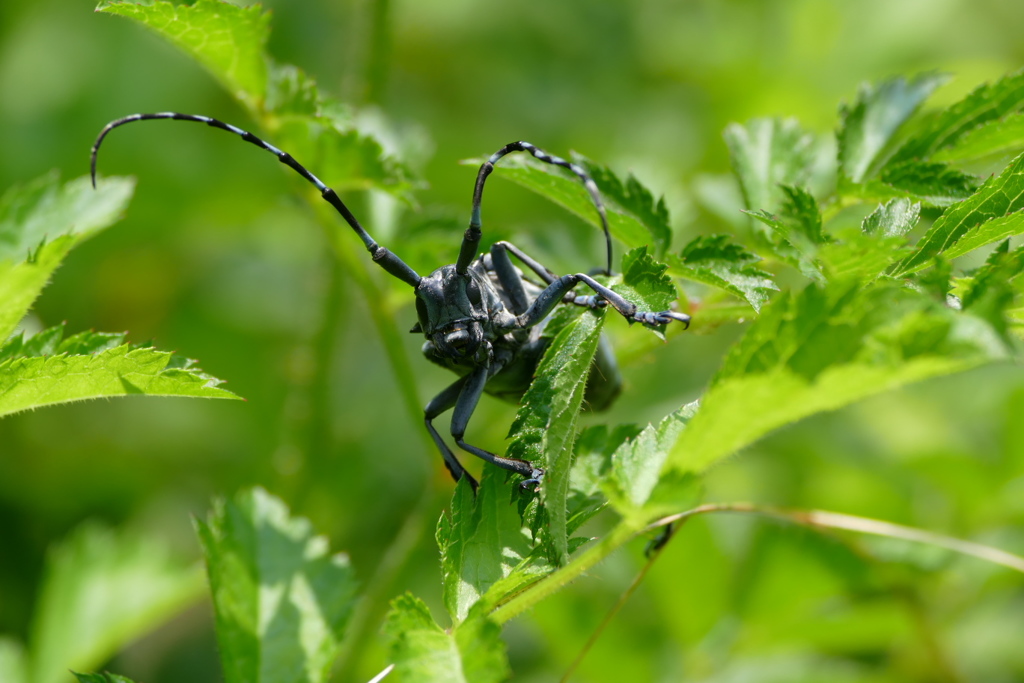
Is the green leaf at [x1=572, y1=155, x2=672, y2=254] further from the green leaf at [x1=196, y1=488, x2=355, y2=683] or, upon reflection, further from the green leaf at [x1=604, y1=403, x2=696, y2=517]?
the green leaf at [x1=196, y1=488, x2=355, y2=683]

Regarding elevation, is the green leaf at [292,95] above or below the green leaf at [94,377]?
above

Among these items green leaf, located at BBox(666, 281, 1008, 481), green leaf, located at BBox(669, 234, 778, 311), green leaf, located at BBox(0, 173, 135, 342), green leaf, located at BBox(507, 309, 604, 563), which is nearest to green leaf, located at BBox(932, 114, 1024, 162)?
green leaf, located at BBox(669, 234, 778, 311)

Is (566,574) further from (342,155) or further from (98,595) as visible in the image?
(98,595)

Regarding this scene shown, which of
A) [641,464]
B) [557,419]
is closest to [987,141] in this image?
[641,464]

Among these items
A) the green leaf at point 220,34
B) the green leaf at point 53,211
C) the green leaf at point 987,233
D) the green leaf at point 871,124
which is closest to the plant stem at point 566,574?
the green leaf at point 987,233

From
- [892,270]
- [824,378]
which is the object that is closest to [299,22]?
[892,270]

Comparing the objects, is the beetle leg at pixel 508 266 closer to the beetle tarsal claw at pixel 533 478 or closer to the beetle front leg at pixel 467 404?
the beetle front leg at pixel 467 404
